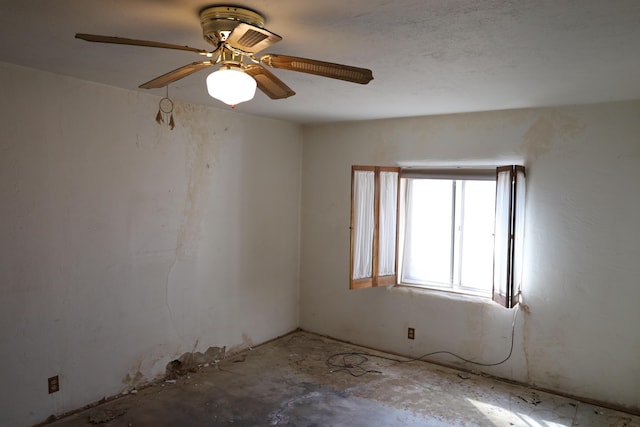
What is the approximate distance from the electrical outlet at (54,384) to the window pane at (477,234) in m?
3.70

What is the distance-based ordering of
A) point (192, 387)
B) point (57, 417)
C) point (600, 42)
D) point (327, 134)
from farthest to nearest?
point (327, 134), point (192, 387), point (57, 417), point (600, 42)

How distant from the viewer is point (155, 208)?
399 centimetres

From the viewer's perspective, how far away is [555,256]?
401 cm

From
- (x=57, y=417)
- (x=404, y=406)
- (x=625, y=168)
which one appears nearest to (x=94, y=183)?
(x=57, y=417)

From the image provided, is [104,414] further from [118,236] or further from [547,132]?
[547,132]

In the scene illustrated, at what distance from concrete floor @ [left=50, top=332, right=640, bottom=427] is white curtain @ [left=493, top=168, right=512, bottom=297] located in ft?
3.12

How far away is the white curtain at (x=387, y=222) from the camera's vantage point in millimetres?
4684

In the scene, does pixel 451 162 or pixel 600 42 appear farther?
pixel 451 162

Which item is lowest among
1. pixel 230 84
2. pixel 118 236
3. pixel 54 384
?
pixel 54 384

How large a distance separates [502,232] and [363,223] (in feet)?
4.37

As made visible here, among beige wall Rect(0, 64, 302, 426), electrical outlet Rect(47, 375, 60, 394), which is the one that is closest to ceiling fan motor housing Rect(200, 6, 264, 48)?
beige wall Rect(0, 64, 302, 426)

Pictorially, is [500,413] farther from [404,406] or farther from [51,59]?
[51,59]

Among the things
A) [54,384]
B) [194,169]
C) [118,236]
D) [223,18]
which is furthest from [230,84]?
[54,384]

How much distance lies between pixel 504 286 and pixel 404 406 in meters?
1.37
